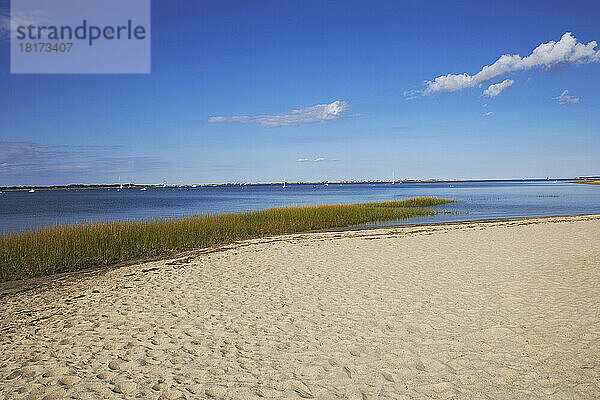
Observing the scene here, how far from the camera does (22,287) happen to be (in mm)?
9484

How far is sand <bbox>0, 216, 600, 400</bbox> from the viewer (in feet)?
13.9

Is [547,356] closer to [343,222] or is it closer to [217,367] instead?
[217,367]

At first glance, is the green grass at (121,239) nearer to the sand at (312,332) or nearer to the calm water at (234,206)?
the sand at (312,332)

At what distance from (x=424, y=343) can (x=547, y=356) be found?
1.38 metres

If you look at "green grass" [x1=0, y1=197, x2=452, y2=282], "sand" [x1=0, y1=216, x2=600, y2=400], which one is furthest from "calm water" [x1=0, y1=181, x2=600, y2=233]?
"sand" [x1=0, y1=216, x2=600, y2=400]

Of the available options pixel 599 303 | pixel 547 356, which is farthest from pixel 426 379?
pixel 599 303

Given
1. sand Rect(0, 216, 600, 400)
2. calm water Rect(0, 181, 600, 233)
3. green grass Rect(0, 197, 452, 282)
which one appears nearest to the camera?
sand Rect(0, 216, 600, 400)

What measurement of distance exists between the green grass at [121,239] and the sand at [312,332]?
5.33 feet

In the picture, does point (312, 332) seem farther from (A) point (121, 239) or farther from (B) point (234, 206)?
(B) point (234, 206)

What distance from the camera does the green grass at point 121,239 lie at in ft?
37.4

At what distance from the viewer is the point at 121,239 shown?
13969 millimetres

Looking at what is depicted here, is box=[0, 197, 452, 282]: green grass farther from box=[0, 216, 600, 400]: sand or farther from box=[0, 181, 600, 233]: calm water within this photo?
box=[0, 181, 600, 233]: calm water

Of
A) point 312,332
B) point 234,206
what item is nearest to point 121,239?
point 312,332

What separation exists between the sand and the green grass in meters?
1.63
